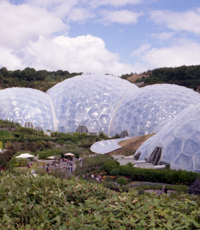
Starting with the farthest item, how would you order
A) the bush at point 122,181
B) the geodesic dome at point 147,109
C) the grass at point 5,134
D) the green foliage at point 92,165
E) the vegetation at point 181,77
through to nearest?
the vegetation at point 181,77 → the geodesic dome at point 147,109 → the grass at point 5,134 → the green foliage at point 92,165 → the bush at point 122,181

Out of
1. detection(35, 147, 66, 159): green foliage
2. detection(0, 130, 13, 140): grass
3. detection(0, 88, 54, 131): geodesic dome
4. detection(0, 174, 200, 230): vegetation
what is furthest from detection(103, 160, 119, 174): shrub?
detection(0, 88, 54, 131): geodesic dome

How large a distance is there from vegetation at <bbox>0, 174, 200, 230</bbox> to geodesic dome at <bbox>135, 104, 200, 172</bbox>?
11231 mm

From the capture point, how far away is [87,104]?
114 ft

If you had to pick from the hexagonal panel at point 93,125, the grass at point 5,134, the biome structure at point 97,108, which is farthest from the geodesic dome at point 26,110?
the hexagonal panel at point 93,125

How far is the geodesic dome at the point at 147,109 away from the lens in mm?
30812

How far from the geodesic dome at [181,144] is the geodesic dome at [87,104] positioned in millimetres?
15915

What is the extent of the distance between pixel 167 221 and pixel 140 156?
1595cm

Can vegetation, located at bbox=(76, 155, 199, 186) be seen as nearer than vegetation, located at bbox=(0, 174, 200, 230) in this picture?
No

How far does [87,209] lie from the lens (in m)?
3.84

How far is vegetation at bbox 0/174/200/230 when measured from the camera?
3342 millimetres

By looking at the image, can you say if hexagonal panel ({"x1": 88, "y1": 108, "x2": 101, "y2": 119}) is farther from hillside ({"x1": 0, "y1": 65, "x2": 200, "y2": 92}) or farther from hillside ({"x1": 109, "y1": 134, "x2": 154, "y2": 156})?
hillside ({"x1": 0, "y1": 65, "x2": 200, "y2": 92})

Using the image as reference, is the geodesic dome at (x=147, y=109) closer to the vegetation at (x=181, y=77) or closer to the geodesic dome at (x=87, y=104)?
the geodesic dome at (x=87, y=104)

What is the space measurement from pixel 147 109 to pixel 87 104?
26.9 ft

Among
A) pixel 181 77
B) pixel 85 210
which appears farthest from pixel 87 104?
pixel 181 77
